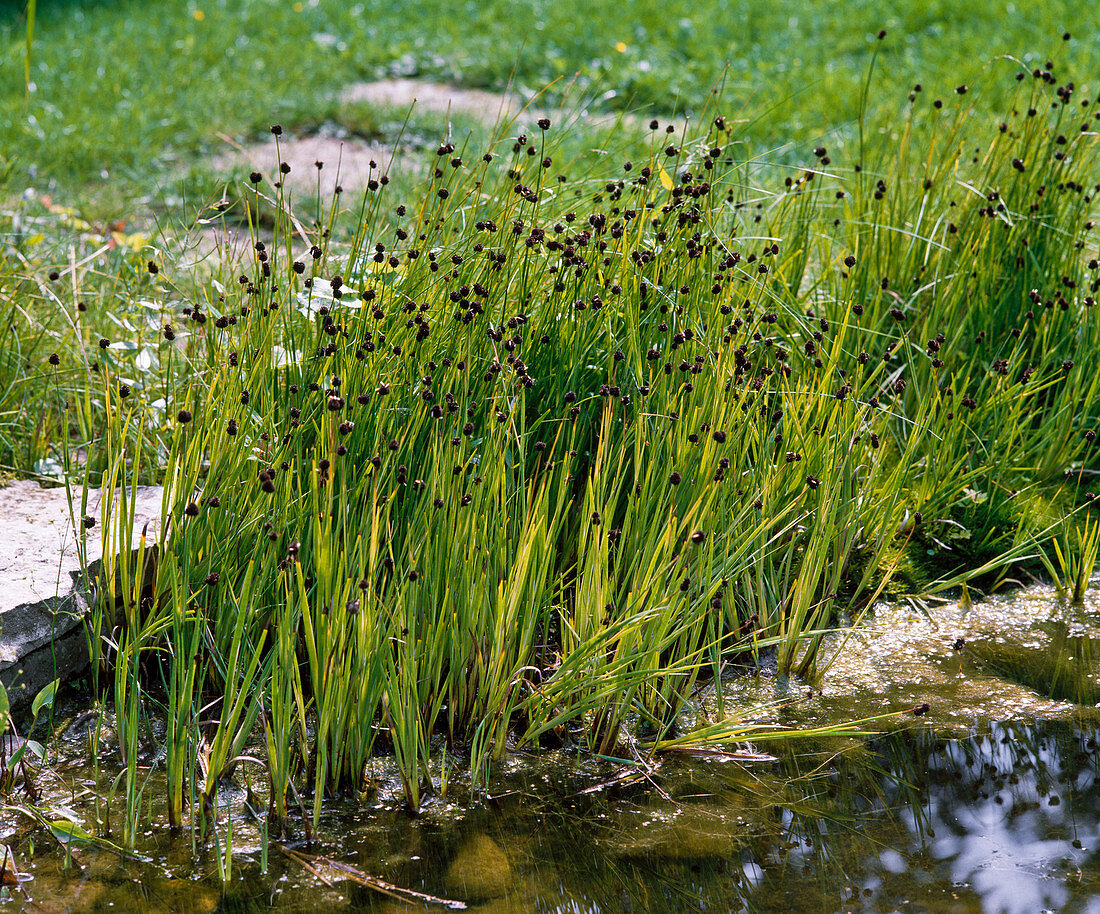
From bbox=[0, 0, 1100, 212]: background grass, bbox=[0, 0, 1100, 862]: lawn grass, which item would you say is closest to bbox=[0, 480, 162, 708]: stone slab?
bbox=[0, 0, 1100, 862]: lawn grass

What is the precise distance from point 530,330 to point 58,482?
161cm

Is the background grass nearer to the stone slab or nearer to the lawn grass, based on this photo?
the lawn grass

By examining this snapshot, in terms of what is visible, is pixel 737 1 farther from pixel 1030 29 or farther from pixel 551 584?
pixel 551 584

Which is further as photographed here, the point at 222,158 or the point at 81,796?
the point at 222,158

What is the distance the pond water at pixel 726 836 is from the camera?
2.09 m

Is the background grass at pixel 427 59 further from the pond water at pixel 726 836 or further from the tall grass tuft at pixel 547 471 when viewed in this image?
the pond water at pixel 726 836

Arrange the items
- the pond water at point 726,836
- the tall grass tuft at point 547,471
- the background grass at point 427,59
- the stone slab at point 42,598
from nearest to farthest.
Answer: the pond water at point 726,836, the tall grass tuft at point 547,471, the stone slab at point 42,598, the background grass at point 427,59

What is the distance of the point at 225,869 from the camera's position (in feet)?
6.79

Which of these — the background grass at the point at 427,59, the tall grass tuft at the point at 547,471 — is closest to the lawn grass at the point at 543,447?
the tall grass tuft at the point at 547,471

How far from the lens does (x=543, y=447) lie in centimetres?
270

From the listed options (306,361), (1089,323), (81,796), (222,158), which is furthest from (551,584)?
(222,158)

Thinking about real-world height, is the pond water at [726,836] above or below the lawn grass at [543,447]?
below

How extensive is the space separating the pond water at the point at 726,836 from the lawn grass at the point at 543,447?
0.11 metres

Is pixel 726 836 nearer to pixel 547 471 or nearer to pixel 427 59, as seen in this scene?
pixel 547 471
